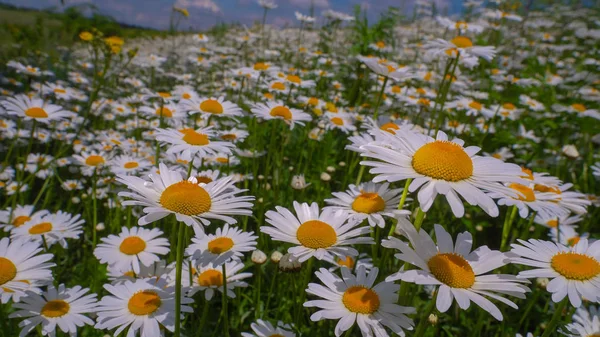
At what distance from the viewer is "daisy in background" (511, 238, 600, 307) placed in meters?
1.33

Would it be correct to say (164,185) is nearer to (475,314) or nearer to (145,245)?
(145,245)

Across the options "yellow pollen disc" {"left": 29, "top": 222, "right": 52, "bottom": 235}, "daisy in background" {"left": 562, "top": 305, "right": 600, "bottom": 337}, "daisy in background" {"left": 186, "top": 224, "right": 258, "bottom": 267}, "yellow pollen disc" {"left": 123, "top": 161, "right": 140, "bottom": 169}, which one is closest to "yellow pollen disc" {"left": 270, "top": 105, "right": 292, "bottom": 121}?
"yellow pollen disc" {"left": 123, "top": 161, "right": 140, "bottom": 169}

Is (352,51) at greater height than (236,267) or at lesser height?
A: greater

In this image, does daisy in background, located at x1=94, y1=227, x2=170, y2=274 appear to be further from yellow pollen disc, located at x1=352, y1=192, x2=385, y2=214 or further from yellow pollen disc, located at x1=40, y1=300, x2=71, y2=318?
yellow pollen disc, located at x1=352, y1=192, x2=385, y2=214

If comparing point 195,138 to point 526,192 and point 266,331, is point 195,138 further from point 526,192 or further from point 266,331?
point 526,192

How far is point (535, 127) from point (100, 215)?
460cm

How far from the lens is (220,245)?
1.94 metres

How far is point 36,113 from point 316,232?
2398 mm

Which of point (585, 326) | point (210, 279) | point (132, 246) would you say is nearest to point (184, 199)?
point (210, 279)

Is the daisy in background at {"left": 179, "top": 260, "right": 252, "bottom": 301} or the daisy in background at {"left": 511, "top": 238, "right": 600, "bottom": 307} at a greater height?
the daisy in background at {"left": 511, "top": 238, "right": 600, "bottom": 307}

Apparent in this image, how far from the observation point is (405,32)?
10984mm

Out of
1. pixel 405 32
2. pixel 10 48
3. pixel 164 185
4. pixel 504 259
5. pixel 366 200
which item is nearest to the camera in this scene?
pixel 504 259

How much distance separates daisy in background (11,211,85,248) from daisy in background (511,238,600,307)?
2225mm

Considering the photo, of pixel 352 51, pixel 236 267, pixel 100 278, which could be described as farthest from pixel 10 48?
pixel 236 267
